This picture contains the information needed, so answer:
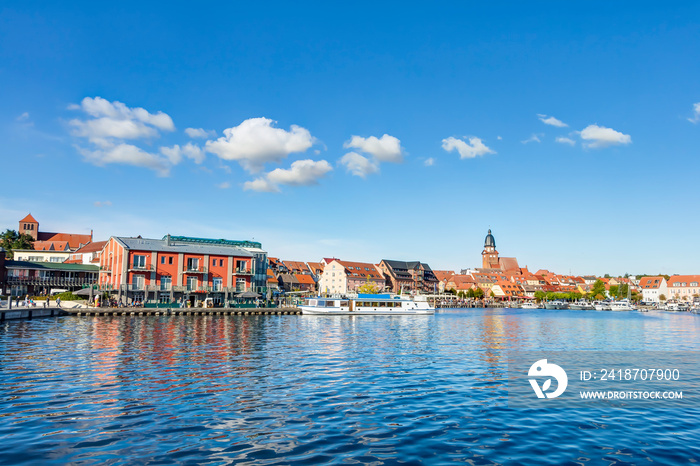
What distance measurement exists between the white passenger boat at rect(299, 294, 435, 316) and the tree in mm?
93677

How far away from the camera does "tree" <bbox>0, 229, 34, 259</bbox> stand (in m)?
137

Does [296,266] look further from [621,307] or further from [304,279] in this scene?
[621,307]

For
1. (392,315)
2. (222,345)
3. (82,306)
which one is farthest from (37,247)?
(222,345)

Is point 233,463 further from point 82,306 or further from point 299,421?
point 82,306

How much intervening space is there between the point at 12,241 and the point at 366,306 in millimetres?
111421

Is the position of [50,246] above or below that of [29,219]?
below

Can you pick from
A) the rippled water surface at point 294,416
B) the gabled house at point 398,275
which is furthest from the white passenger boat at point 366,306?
the gabled house at point 398,275

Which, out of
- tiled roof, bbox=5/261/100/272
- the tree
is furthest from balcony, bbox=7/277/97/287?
the tree

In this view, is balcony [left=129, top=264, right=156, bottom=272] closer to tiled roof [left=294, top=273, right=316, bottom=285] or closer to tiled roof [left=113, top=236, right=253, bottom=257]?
tiled roof [left=113, top=236, right=253, bottom=257]

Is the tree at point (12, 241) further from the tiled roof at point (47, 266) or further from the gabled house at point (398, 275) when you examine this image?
the gabled house at point (398, 275)

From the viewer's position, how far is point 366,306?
310 ft

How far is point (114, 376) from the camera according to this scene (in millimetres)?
24969

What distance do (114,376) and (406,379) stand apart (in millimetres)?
14913

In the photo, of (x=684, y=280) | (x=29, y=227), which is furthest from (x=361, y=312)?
(x=684, y=280)
